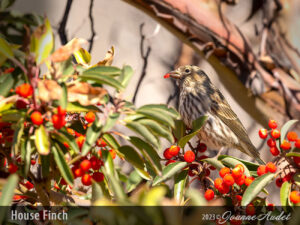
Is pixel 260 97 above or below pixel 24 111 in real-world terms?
below

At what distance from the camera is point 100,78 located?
2.67 feet

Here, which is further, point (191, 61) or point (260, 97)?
point (260, 97)

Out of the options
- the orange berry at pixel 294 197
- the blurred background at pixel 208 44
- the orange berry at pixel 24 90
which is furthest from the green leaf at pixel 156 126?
the blurred background at pixel 208 44

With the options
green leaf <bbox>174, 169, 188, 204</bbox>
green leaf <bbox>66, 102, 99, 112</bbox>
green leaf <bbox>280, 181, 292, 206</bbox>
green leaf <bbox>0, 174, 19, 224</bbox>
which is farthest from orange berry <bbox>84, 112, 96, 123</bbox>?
green leaf <bbox>280, 181, 292, 206</bbox>

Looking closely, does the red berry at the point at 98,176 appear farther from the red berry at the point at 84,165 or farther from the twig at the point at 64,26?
the twig at the point at 64,26

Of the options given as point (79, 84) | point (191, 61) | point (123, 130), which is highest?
point (79, 84)

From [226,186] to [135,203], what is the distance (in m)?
0.50

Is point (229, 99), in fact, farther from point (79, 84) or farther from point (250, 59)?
point (79, 84)

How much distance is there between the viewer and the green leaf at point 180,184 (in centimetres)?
113

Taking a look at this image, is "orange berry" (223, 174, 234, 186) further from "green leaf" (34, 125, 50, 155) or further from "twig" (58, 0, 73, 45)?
"twig" (58, 0, 73, 45)

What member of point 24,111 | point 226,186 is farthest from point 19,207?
point 226,186

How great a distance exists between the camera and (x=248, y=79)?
2500mm

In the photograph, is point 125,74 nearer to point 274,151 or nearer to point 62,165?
point 62,165

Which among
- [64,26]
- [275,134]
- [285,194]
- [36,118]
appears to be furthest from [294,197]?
[64,26]
